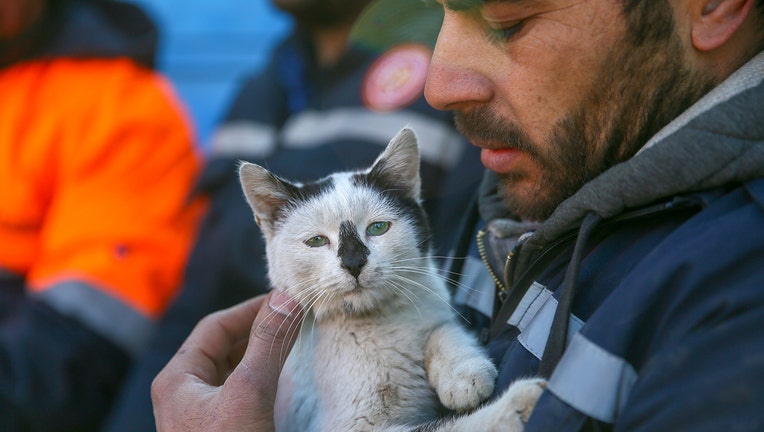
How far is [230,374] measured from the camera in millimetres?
1362

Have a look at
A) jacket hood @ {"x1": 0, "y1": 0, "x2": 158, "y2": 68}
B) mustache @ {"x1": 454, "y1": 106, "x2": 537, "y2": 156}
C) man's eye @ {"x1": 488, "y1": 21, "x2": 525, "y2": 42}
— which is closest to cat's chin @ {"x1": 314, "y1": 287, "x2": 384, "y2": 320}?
mustache @ {"x1": 454, "y1": 106, "x2": 537, "y2": 156}

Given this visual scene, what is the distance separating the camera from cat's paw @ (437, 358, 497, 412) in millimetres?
1188

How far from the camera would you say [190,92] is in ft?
12.0

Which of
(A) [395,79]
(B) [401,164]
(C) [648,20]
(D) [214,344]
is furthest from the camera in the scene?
(A) [395,79]

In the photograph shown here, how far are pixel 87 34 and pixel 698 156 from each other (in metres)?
2.81

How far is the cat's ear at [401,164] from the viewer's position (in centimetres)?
161

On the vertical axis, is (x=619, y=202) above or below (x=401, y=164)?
above

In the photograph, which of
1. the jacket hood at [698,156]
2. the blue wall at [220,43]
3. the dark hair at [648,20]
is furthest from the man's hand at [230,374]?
the blue wall at [220,43]

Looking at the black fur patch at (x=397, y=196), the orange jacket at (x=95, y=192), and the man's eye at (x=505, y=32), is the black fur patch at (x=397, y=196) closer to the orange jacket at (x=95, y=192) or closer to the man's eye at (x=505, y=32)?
the man's eye at (x=505, y=32)

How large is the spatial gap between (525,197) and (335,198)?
1.44 feet

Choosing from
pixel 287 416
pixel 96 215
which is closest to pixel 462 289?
pixel 287 416

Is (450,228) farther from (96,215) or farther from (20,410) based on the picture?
(20,410)

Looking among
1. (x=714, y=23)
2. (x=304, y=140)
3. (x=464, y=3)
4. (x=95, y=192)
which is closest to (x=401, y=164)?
(x=464, y=3)

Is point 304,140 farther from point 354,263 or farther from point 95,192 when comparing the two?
point 354,263
